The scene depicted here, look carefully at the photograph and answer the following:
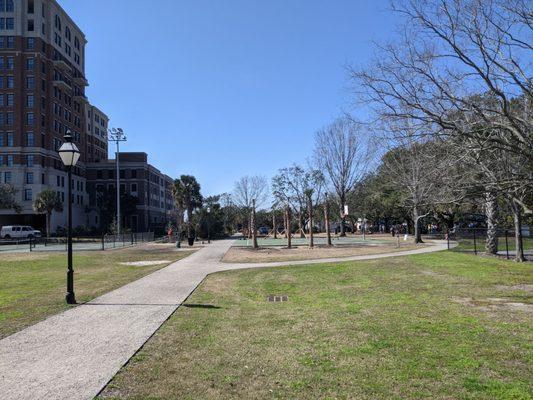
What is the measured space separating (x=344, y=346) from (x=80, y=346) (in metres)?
3.77

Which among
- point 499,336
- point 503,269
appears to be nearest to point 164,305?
point 499,336

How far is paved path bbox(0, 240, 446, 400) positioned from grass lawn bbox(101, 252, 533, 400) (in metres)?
0.29

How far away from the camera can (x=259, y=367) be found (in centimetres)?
595

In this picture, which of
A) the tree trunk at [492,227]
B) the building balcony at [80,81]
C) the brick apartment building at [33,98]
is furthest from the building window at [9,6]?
the tree trunk at [492,227]

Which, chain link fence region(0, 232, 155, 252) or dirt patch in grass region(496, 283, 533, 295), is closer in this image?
dirt patch in grass region(496, 283, 533, 295)

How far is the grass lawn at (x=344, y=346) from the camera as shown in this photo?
16.7 ft

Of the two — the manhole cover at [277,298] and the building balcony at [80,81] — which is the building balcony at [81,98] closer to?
the building balcony at [80,81]

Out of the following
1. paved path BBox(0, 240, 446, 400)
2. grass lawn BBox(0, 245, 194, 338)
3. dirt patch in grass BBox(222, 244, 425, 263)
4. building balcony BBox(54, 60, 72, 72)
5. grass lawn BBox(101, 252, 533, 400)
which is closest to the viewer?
grass lawn BBox(101, 252, 533, 400)

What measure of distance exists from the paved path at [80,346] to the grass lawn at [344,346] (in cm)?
29

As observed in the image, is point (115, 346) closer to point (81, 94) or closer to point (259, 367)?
point (259, 367)

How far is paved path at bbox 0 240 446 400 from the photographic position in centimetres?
528

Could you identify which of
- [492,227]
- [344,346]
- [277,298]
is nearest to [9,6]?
[492,227]

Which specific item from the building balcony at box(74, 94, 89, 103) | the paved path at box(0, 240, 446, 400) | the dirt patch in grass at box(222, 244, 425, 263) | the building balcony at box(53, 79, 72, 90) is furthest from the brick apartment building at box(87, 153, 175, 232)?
the paved path at box(0, 240, 446, 400)

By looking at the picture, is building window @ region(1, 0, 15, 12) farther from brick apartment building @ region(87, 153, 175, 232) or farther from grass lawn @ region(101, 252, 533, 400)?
grass lawn @ region(101, 252, 533, 400)
